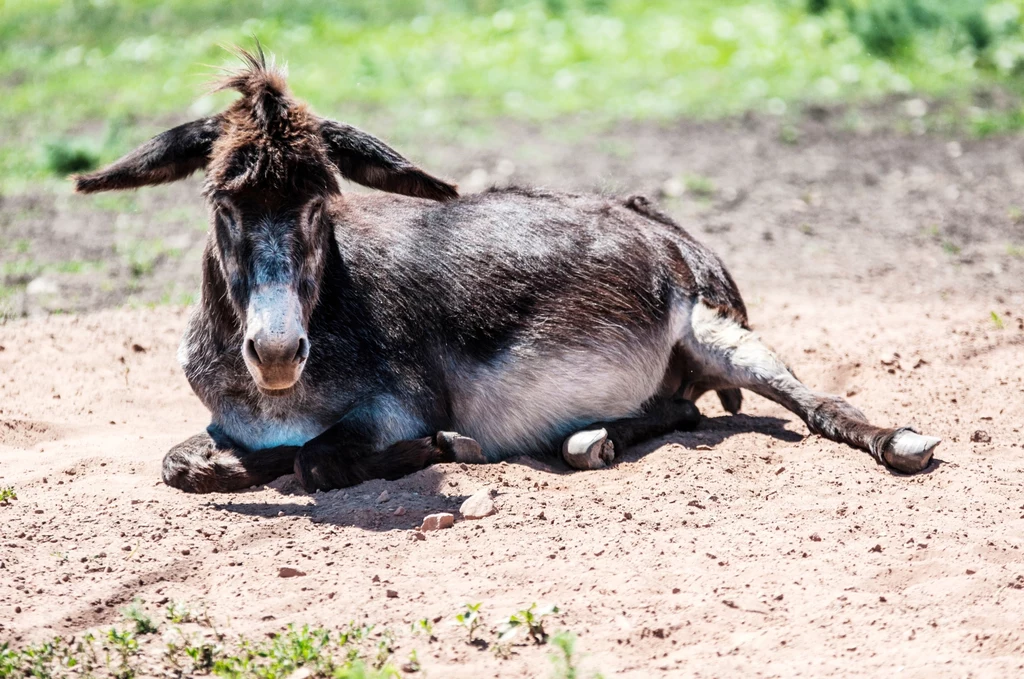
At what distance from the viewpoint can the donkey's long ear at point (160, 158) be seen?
16.3ft

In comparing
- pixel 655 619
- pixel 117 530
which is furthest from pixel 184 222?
pixel 655 619

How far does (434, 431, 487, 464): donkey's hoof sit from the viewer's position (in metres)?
5.29

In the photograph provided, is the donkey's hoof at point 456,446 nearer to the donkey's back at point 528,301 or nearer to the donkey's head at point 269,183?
the donkey's back at point 528,301

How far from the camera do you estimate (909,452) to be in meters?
5.07

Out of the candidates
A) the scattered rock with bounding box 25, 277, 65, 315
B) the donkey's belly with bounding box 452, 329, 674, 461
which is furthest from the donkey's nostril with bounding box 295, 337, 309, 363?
the scattered rock with bounding box 25, 277, 65, 315

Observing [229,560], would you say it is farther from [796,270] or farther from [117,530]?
[796,270]

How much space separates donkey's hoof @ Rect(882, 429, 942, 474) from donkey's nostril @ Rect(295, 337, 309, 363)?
8.20 ft

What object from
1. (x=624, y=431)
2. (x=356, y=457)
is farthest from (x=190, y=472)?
(x=624, y=431)

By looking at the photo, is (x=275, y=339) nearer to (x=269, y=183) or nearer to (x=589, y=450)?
(x=269, y=183)

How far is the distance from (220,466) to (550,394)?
1550 millimetres

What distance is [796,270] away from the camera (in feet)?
27.9

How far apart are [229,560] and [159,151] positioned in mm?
1766

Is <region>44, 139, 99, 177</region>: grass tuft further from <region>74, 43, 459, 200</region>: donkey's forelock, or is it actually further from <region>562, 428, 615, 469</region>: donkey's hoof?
<region>562, 428, 615, 469</region>: donkey's hoof

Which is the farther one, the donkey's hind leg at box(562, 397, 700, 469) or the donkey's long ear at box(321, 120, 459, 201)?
the donkey's hind leg at box(562, 397, 700, 469)
